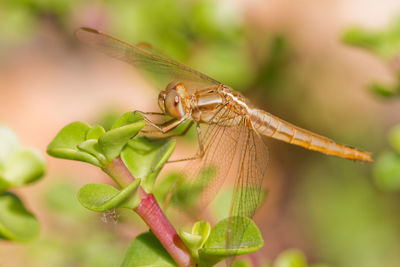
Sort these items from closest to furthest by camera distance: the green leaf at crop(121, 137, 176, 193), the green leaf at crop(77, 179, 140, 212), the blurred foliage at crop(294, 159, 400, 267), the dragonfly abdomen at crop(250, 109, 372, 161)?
the green leaf at crop(77, 179, 140, 212)
the green leaf at crop(121, 137, 176, 193)
the dragonfly abdomen at crop(250, 109, 372, 161)
the blurred foliage at crop(294, 159, 400, 267)

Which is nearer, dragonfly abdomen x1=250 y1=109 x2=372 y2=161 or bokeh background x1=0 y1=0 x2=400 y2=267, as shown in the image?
bokeh background x1=0 y1=0 x2=400 y2=267

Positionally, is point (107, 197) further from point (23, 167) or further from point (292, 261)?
point (292, 261)

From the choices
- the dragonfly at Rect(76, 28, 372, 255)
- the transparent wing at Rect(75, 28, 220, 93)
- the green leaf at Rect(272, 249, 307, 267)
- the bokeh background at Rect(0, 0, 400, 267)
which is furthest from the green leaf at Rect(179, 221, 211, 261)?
the transparent wing at Rect(75, 28, 220, 93)

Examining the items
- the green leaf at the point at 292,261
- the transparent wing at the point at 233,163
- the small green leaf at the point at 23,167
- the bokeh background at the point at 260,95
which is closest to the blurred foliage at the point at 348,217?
the bokeh background at the point at 260,95

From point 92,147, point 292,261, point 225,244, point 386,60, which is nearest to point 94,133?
point 92,147

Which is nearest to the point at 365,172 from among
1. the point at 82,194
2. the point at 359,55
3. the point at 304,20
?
the point at 359,55

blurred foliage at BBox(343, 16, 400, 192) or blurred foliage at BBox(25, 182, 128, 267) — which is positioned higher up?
blurred foliage at BBox(343, 16, 400, 192)

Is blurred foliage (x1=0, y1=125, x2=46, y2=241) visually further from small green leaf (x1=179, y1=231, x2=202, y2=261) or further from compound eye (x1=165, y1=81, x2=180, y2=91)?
compound eye (x1=165, y1=81, x2=180, y2=91)

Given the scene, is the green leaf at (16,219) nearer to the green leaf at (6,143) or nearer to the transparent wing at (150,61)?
the green leaf at (6,143)
